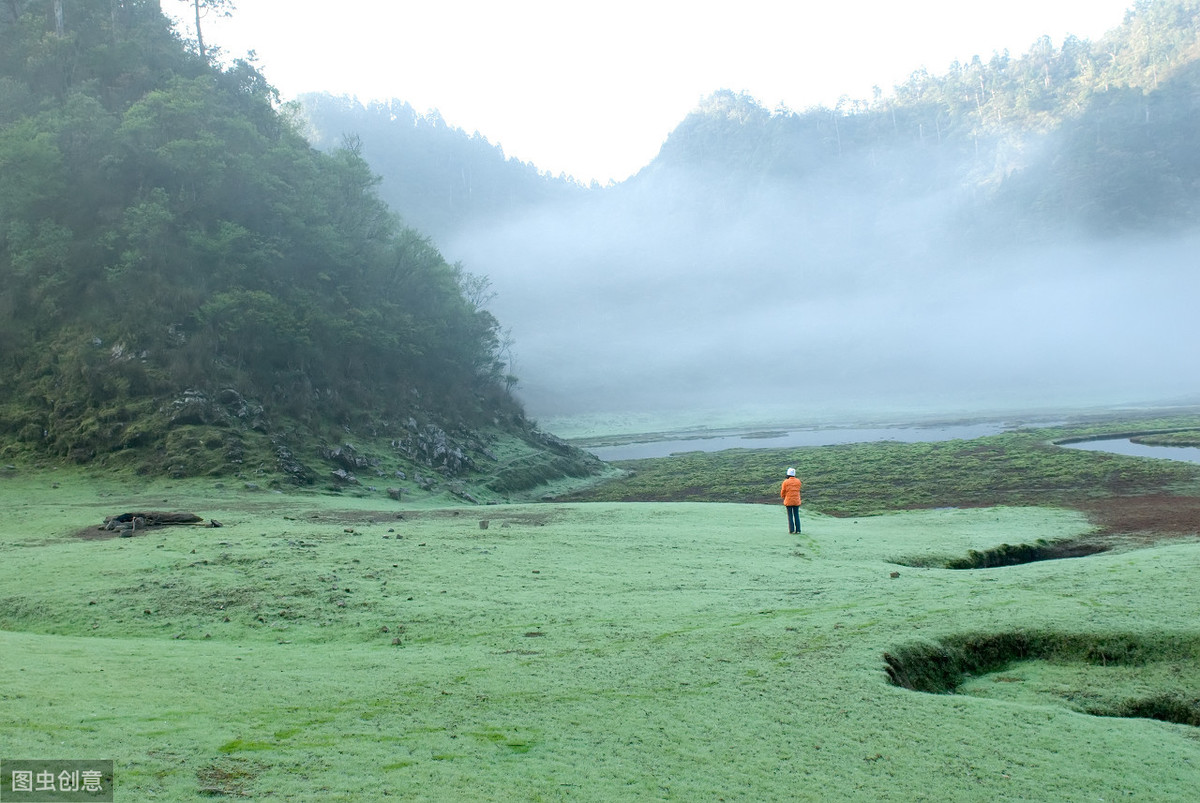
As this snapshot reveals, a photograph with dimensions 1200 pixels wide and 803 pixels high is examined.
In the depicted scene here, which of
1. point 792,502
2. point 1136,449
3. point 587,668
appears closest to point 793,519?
point 792,502

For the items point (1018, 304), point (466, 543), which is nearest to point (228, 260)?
point (466, 543)

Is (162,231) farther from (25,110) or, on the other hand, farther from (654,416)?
(654,416)

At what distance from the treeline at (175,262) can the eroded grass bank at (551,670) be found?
62.8 feet

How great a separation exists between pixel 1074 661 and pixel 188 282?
3883cm

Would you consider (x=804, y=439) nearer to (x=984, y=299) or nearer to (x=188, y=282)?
(x=188, y=282)

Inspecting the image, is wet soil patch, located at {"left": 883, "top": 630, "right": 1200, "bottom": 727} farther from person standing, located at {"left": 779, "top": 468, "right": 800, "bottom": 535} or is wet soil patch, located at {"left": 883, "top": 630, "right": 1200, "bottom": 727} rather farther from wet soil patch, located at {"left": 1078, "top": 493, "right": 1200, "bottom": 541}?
wet soil patch, located at {"left": 1078, "top": 493, "right": 1200, "bottom": 541}

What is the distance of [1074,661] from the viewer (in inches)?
372

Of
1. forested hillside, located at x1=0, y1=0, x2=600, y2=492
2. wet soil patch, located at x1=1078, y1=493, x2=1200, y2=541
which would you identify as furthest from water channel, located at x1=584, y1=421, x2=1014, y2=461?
wet soil patch, located at x1=1078, y1=493, x2=1200, y2=541

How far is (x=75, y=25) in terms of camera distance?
155ft

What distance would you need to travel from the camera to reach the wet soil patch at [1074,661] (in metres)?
8.09

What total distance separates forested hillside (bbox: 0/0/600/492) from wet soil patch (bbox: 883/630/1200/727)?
25.2 metres

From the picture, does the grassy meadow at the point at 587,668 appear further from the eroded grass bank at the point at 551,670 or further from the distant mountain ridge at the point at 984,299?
the distant mountain ridge at the point at 984,299

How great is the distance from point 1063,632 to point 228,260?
40.1m

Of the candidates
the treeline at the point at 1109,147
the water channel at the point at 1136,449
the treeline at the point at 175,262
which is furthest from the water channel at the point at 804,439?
the treeline at the point at 1109,147
